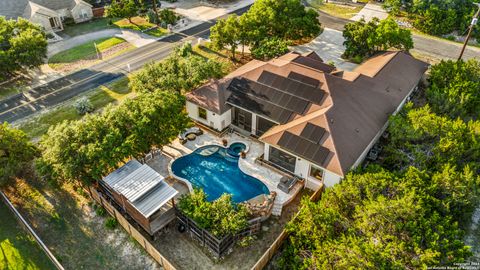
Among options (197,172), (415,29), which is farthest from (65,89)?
(415,29)

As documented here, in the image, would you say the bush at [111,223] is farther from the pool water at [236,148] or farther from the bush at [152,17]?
the bush at [152,17]

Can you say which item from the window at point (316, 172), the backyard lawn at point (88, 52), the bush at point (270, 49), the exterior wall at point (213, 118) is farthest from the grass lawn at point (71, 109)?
the window at point (316, 172)

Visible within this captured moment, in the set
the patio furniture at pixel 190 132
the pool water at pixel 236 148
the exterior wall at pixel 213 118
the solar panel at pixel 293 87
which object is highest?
the solar panel at pixel 293 87

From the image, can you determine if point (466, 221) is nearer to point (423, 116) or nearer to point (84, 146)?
point (423, 116)

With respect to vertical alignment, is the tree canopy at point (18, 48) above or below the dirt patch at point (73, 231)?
above

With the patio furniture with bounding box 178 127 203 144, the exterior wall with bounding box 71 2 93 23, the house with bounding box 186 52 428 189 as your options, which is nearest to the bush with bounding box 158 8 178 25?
the exterior wall with bounding box 71 2 93 23

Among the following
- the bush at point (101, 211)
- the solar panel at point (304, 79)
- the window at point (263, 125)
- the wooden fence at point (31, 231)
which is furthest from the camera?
the window at point (263, 125)

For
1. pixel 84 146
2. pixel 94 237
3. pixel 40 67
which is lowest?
pixel 94 237

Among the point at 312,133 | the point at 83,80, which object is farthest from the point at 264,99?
the point at 83,80
